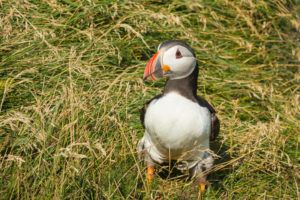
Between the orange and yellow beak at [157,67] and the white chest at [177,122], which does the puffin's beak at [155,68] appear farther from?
the white chest at [177,122]

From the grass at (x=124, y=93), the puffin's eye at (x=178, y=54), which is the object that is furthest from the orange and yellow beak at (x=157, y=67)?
the grass at (x=124, y=93)

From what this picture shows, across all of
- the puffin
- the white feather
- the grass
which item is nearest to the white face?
the puffin

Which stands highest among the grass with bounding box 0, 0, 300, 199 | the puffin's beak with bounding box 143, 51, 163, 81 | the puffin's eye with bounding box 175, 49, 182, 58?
the puffin's eye with bounding box 175, 49, 182, 58

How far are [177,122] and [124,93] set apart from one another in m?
0.68

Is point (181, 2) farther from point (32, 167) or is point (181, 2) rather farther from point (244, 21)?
point (32, 167)

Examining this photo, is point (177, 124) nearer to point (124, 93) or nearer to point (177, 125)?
point (177, 125)

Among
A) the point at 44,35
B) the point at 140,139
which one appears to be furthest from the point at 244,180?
the point at 44,35

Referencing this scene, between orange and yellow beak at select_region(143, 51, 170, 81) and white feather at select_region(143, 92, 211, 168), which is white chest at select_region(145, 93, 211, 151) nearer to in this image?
white feather at select_region(143, 92, 211, 168)

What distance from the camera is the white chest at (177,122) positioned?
2824 mm

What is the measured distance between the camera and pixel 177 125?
111 inches

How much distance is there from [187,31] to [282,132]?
151 cm

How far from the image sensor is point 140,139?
3.57m

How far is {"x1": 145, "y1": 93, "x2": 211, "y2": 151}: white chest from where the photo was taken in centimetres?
282

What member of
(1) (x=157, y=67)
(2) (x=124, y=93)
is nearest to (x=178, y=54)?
(1) (x=157, y=67)
